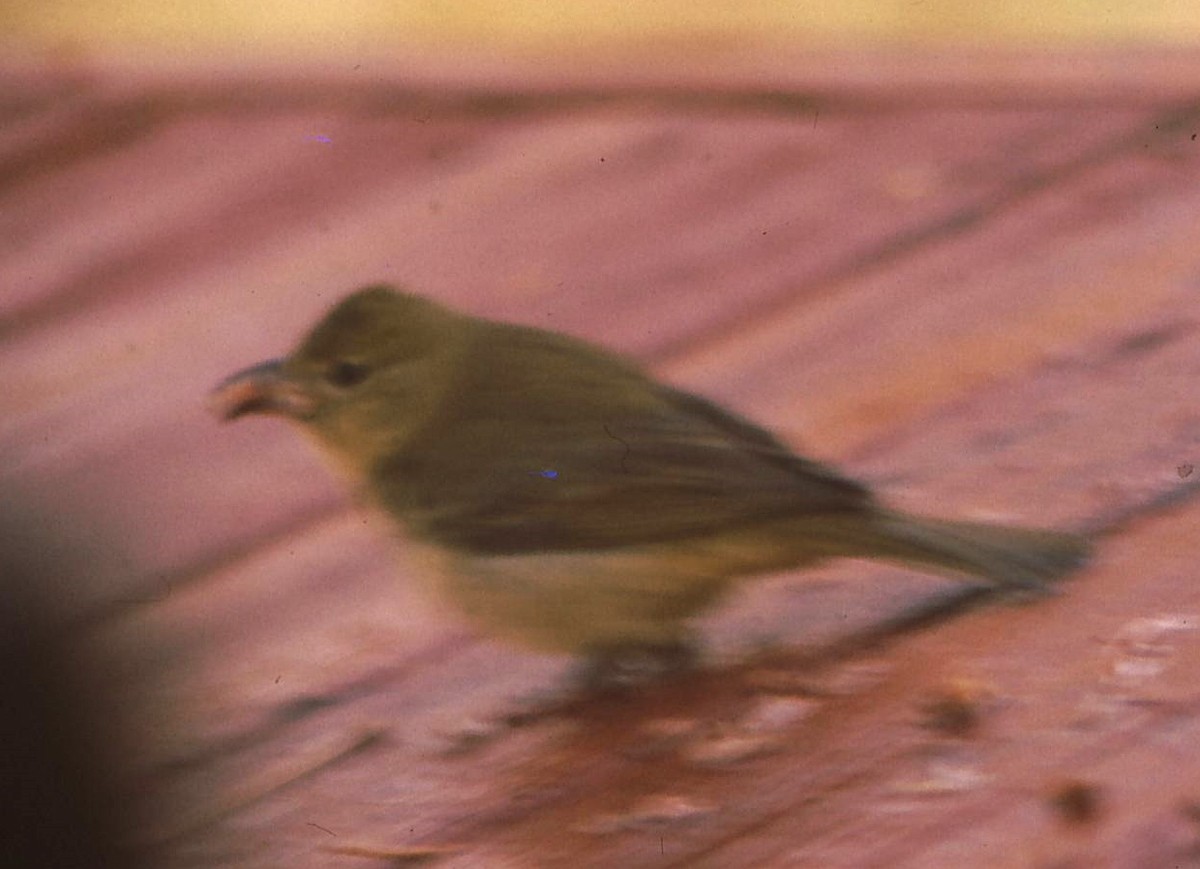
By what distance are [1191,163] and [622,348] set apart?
86cm

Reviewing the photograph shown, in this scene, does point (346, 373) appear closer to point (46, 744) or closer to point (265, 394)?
point (265, 394)

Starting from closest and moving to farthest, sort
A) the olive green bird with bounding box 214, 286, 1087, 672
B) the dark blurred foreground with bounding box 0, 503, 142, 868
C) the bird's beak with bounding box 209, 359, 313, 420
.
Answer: the dark blurred foreground with bounding box 0, 503, 142, 868 → the olive green bird with bounding box 214, 286, 1087, 672 → the bird's beak with bounding box 209, 359, 313, 420

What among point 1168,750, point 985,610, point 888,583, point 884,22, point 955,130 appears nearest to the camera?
point 1168,750

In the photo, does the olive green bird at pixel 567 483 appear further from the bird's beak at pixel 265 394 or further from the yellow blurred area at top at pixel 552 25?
the yellow blurred area at top at pixel 552 25

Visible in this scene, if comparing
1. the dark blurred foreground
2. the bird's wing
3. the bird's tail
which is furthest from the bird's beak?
the dark blurred foreground

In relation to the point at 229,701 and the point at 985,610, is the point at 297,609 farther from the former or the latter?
the point at 985,610

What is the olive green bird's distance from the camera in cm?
187

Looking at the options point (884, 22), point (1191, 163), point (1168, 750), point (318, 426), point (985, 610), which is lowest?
point (1168, 750)

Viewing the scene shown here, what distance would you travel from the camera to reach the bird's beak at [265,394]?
2080 mm

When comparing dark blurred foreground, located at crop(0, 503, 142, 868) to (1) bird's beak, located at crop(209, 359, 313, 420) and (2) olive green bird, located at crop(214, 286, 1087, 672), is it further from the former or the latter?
(1) bird's beak, located at crop(209, 359, 313, 420)

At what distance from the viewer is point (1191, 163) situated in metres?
2.71

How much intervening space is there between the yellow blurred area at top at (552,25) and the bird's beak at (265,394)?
53.9 inches

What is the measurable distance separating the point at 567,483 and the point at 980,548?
0.45m

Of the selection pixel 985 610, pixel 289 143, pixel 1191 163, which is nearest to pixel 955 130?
pixel 1191 163
